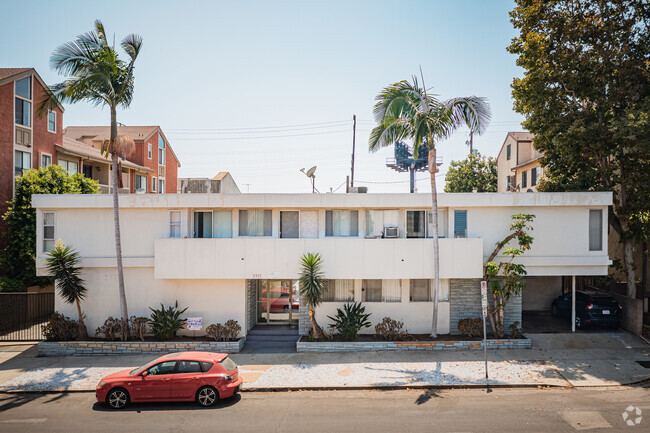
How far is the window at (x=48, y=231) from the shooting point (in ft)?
57.8

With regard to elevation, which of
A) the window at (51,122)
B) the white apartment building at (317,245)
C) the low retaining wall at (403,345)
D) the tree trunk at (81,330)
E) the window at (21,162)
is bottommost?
the low retaining wall at (403,345)

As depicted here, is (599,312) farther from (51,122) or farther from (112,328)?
(51,122)

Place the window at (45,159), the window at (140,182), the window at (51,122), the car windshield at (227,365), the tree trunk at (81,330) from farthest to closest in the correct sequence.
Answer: the window at (140,182)
the window at (51,122)
the window at (45,159)
the tree trunk at (81,330)
the car windshield at (227,365)

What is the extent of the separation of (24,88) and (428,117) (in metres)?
25.8

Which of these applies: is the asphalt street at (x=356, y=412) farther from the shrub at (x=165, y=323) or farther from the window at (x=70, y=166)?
the window at (x=70, y=166)

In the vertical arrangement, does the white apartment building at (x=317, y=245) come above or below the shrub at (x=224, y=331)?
above

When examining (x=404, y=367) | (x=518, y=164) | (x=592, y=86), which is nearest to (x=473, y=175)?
(x=518, y=164)

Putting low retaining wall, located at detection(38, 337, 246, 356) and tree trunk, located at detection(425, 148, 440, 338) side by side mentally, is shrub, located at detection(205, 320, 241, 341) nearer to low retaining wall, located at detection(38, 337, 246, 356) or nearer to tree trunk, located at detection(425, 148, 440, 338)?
low retaining wall, located at detection(38, 337, 246, 356)

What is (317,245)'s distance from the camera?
54.6ft

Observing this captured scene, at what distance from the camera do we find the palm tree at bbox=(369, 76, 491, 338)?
15.9 meters

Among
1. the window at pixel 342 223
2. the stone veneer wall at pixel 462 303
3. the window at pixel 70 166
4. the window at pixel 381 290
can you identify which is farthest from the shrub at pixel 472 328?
the window at pixel 70 166

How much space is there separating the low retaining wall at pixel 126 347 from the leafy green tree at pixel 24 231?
26.4 ft

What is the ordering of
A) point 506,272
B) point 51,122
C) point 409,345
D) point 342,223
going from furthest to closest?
point 51,122 → point 342,223 → point 506,272 → point 409,345

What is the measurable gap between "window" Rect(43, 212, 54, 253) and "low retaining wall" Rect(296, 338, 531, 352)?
11136 millimetres
